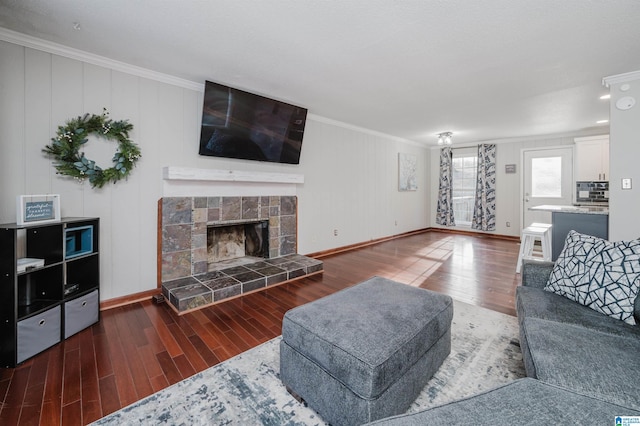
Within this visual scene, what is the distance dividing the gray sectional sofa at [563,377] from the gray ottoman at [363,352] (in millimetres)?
434

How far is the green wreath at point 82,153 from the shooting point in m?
2.35

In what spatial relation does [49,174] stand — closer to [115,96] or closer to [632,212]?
[115,96]

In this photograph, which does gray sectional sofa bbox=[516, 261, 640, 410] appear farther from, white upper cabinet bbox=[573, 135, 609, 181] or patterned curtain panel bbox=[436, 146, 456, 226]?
patterned curtain panel bbox=[436, 146, 456, 226]

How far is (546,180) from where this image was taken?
5887mm

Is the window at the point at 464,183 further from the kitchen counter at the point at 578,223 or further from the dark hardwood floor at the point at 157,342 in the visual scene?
the kitchen counter at the point at 578,223

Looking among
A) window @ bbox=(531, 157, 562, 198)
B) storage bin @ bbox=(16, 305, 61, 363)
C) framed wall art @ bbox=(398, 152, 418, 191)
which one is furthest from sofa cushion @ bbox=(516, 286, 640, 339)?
window @ bbox=(531, 157, 562, 198)

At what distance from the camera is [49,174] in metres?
2.35

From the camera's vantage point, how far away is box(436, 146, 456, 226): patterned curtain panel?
717 cm

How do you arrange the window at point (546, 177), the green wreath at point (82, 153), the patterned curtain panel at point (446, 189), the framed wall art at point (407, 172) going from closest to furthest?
the green wreath at point (82, 153) < the window at point (546, 177) < the framed wall art at point (407, 172) < the patterned curtain panel at point (446, 189)

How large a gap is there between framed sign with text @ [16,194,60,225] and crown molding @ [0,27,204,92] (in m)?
1.30

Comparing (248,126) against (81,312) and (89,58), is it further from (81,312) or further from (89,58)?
(81,312)

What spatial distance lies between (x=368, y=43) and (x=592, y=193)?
4906 mm

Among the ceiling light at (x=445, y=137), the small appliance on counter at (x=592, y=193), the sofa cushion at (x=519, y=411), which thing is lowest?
the sofa cushion at (x=519, y=411)

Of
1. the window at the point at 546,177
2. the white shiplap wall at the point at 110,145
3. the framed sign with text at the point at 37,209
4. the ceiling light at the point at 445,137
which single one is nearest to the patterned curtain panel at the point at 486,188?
the window at the point at 546,177
